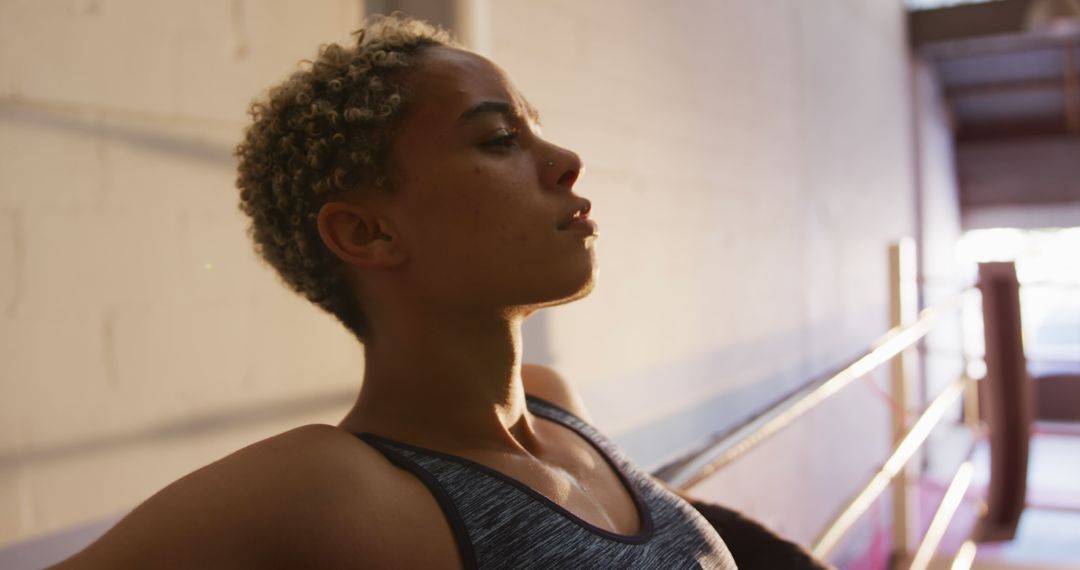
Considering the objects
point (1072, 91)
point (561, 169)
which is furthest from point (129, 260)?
point (1072, 91)

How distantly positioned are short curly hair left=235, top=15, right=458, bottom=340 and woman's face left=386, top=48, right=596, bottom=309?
0.8 inches

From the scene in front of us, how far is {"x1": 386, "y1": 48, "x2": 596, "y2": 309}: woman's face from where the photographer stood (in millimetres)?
681

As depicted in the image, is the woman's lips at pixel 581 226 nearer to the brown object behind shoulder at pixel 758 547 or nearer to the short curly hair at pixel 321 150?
the short curly hair at pixel 321 150

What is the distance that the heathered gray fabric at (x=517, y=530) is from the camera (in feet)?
2.01

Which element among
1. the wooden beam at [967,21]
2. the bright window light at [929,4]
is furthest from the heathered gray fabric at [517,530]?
the bright window light at [929,4]

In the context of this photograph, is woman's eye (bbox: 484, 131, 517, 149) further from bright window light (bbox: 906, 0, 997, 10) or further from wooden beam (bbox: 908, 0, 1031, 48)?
bright window light (bbox: 906, 0, 997, 10)

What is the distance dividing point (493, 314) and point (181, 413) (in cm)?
48

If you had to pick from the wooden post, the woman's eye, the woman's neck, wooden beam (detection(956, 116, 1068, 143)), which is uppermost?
wooden beam (detection(956, 116, 1068, 143))

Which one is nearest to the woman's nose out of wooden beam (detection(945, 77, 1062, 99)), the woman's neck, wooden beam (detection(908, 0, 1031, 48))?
the woman's neck

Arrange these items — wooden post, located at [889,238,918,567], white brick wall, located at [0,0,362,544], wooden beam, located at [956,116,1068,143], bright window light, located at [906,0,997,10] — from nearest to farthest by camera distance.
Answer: white brick wall, located at [0,0,362,544]
wooden post, located at [889,238,918,567]
bright window light, located at [906,0,997,10]
wooden beam, located at [956,116,1068,143]

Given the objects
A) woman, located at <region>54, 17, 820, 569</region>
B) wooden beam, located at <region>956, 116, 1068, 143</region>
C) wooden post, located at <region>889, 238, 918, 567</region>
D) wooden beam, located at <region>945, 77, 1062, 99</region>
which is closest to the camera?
woman, located at <region>54, 17, 820, 569</region>

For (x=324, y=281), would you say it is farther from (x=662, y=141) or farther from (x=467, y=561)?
(x=662, y=141)

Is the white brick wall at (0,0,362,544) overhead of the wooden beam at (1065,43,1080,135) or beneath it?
beneath

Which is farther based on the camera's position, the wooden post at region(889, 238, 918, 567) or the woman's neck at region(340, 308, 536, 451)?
the wooden post at region(889, 238, 918, 567)
